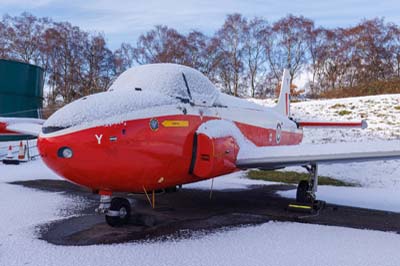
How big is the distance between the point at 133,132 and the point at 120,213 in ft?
4.48

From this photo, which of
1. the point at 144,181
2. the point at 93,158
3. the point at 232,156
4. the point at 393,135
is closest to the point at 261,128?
the point at 232,156

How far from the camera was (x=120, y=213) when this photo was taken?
5703 mm

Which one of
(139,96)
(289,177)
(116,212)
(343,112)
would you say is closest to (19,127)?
(116,212)

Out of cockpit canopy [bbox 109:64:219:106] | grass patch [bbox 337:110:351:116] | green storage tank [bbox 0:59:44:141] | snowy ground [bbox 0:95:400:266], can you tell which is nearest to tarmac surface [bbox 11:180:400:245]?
snowy ground [bbox 0:95:400:266]

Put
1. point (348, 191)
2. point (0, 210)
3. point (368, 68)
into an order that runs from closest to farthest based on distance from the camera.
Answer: point (0, 210) < point (348, 191) < point (368, 68)

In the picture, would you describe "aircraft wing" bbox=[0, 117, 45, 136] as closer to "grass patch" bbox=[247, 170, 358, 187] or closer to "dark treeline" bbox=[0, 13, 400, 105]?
"grass patch" bbox=[247, 170, 358, 187]

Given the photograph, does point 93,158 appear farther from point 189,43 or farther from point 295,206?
point 189,43

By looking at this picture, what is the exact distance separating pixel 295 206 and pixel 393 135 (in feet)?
45.4

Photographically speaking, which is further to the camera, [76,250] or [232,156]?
[232,156]

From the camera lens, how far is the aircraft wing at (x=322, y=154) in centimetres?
651

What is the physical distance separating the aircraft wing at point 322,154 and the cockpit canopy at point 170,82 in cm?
134

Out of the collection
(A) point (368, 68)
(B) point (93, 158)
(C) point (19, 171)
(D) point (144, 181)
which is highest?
(A) point (368, 68)

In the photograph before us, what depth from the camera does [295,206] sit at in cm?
740

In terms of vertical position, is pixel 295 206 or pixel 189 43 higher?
pixel 189 43
